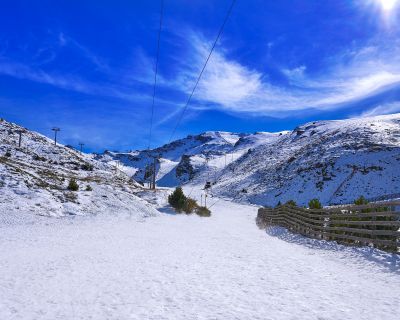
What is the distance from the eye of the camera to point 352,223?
11922 mm

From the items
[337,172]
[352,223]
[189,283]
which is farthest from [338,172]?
[189,283]

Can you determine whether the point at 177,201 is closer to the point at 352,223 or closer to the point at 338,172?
the point at 352,223

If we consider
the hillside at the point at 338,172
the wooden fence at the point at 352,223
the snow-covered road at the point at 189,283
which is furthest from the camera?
the hillside at the point at 338,172

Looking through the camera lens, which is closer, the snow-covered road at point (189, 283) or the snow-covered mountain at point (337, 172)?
the snow-covered road at point (189, 283)

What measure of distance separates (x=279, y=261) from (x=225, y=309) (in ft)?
14.2

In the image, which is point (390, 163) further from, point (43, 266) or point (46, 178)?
point (43, 266)

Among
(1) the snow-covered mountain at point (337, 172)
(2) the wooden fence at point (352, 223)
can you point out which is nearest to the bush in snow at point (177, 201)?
(2) the wooden fence at point (352, 223)

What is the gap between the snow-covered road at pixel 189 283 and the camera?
4.74 meters

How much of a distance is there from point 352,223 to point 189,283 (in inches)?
310

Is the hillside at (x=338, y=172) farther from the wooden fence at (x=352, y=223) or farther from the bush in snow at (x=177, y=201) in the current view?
the wooden fence at (x=352, y=223)

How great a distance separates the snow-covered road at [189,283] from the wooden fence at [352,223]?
2.21 feet

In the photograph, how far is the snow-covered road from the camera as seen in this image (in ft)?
15.6

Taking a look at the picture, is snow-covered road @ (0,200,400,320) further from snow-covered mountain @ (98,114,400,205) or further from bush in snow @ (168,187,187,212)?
snow-covered mountain @ (98,114,400,205)

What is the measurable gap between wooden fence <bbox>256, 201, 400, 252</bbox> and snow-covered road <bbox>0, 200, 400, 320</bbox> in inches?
26.5
